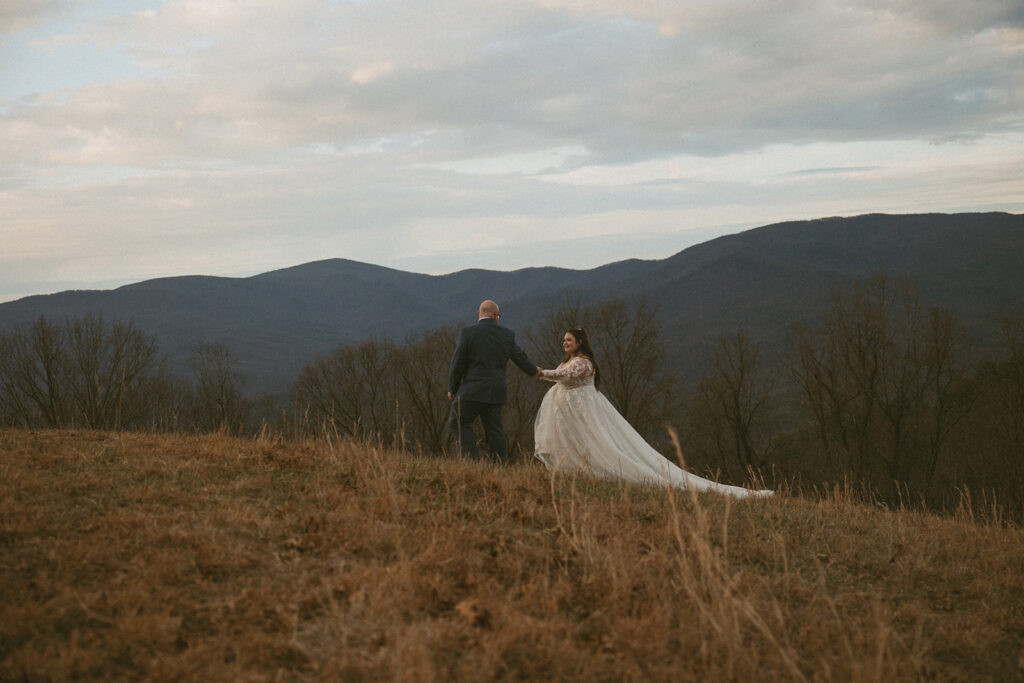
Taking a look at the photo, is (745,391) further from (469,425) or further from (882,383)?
(469,425)

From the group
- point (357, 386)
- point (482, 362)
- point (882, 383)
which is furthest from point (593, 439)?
→ point (357, 386)

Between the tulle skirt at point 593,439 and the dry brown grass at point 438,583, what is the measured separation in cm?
322

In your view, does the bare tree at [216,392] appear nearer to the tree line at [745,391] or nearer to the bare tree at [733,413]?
the tree line at [745,391]

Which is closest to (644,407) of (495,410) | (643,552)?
(495,410)

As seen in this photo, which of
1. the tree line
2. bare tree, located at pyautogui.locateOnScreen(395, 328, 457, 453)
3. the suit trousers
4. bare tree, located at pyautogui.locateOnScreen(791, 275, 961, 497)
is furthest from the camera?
bare tree, located at pyautogui.locateOnScreen(395, 328, 457, 453)

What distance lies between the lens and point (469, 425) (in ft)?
33.8

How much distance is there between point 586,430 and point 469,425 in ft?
5.71

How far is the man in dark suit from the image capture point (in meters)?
9.98

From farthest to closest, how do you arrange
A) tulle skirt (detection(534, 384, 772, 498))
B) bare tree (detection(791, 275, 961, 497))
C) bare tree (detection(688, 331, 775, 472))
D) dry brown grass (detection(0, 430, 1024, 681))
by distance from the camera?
bare tree (detection(688, 331, 775, 472)) < bare tree (detection(791, 275, 961, 497)) < tulle skirt (detection(534, 384, 772, 498)) < dry brown grass (detection(0, 430, 1024, 681))

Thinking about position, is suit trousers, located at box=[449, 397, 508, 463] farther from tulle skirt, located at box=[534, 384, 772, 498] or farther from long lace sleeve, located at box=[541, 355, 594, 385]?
long lace sleeve, located at box=[541, 355, 594, 385]

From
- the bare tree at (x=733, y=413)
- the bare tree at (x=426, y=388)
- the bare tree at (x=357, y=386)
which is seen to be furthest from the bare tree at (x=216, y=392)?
the bare tree at (x=733, y=413)

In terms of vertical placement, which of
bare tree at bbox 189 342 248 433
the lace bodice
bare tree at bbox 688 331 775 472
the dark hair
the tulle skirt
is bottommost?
bare tree at bbox 688 331 775 472

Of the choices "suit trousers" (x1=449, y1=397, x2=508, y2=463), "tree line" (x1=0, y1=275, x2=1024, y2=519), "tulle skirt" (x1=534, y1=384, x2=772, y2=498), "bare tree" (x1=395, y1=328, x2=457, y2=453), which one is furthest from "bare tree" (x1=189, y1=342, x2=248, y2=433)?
"suit trousers" (x1=449, y1=397, x2=508, y2=463)

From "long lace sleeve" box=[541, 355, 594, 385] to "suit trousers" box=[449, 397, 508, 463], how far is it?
1062 mm
